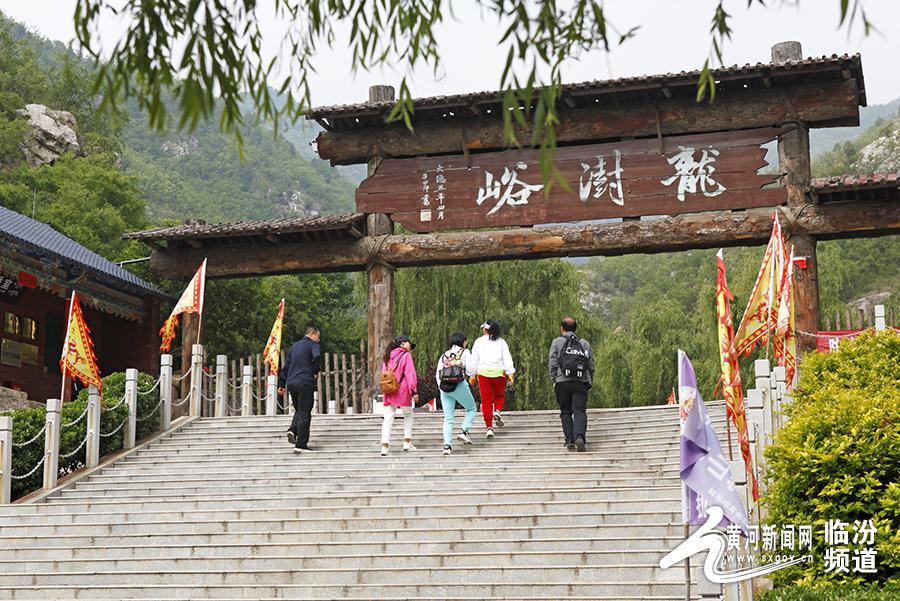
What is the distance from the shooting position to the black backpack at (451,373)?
42.3 ft

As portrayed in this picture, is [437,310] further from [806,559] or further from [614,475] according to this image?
[806,559]

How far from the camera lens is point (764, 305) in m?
11.2

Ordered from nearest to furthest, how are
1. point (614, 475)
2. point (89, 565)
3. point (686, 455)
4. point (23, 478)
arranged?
point (686, 455) → point (89, 565) → point (614, 475) → point (23, 478)

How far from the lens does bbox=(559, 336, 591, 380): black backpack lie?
12359 mm

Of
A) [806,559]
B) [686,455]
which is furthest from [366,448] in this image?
[686,455]

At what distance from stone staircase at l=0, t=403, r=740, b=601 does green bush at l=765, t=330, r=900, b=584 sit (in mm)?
1012

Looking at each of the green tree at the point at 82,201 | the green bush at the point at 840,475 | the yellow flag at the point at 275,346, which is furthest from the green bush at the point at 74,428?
the green tree at the point at 82,201

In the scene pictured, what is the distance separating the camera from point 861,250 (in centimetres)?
3788

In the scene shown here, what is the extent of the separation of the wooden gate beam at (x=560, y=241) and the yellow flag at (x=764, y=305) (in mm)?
4109

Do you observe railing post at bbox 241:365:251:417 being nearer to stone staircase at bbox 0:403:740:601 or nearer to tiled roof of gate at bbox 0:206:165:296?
stone staircase at bbox 0:403:740:601

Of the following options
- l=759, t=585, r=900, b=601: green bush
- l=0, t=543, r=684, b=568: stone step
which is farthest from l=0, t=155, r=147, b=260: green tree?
l=759, t=585, r=900, b=601: green bush

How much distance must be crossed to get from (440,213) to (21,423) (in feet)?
22.3

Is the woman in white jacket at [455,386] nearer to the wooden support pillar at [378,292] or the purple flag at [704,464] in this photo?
the wooden support pillar at [378,292]

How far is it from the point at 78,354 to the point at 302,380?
115 inches
